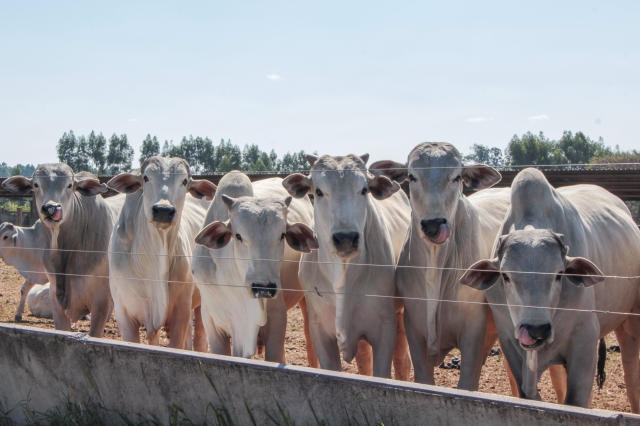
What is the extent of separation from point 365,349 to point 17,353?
2842 millimetres

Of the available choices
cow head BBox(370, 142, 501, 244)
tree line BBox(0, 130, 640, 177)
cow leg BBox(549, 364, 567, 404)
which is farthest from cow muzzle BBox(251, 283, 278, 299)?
tree line BBox(0, 130, 640, 177)

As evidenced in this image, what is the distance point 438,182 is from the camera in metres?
5.45

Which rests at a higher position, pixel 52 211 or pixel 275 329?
pixel 52 211

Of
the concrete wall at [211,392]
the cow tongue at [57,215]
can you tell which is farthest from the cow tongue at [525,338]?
the cow tongue at [57,215]

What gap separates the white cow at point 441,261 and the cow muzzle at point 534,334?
95 cm

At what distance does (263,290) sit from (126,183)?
2.06 metres

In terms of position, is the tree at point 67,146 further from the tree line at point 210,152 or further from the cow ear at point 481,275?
the cow ear at point 481,275

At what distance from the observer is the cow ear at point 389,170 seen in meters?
6.04

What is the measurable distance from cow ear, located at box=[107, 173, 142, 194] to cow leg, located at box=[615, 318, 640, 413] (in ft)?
13.9

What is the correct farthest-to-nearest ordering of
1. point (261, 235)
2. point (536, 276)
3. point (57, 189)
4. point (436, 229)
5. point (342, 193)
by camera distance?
point (57, 189) < point (261, 235) < point (342, 193) < point (436, 229) < point (536, 276)

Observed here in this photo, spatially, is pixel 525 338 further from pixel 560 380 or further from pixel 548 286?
pixel 560 380

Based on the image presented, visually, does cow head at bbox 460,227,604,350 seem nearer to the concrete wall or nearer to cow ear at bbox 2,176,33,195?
the concrete wall

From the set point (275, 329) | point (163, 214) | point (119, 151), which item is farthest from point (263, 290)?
point (119, 151)

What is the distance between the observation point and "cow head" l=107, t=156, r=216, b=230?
6410mm
